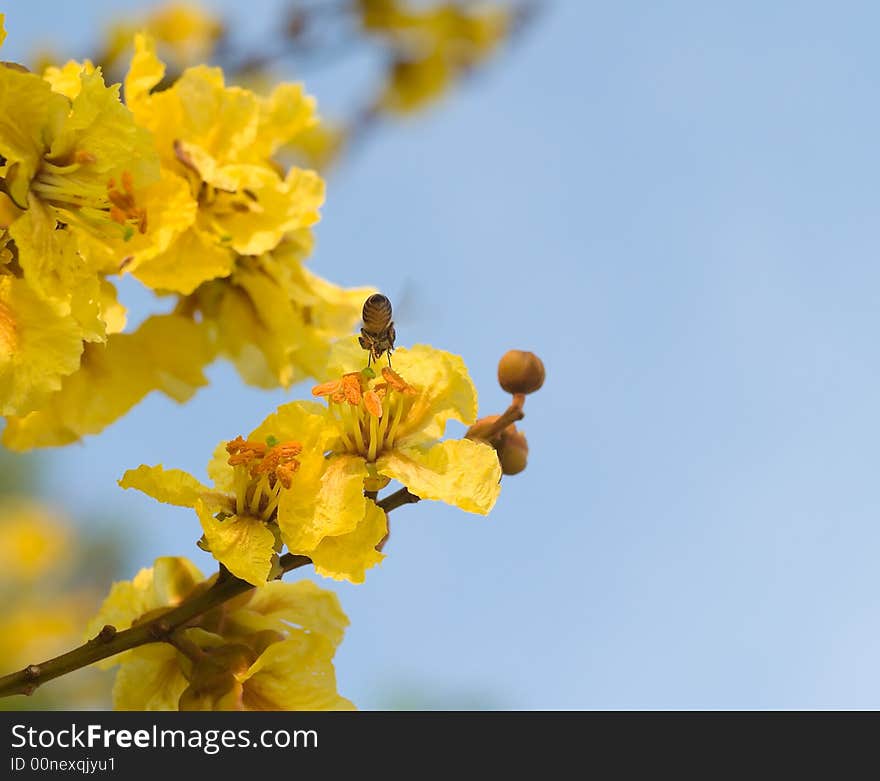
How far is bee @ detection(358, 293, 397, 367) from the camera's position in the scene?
134cm

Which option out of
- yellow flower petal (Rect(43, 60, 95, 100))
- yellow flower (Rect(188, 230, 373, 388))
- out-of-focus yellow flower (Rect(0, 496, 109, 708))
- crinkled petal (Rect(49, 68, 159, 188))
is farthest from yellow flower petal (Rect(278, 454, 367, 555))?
out-of-focus yellow flower (Rect(0, 496, 109, 708))

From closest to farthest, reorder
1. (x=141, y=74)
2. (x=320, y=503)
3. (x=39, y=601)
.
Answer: (x=320, y=503) < (x=141, y=74) < (x=39, y=601)

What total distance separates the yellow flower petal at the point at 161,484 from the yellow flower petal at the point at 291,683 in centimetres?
30

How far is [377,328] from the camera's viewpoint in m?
1.35

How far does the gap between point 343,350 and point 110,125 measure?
1.34 feet

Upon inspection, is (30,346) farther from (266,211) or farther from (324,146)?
(324,146)

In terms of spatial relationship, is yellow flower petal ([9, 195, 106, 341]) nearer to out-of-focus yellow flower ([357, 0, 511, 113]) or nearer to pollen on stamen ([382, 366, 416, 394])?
pollen on stamen ([382, 366, 416, 394])

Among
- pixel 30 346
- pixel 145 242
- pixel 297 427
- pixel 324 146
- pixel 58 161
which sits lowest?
pixel 297 427

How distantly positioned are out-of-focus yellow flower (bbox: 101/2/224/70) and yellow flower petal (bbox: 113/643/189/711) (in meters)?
1.24

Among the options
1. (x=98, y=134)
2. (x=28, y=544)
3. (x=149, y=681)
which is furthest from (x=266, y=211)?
(x=28, y=544)

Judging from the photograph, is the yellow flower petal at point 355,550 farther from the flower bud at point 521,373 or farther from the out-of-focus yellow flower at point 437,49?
the out-of-focus yellow flower at point 437,49

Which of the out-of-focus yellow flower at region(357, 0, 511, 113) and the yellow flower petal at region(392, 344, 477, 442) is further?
the out-of-focus yellow flower at region(357, 0, 511, 113)

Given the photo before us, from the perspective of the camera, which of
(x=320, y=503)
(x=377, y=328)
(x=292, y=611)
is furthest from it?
(x=292, y=611)

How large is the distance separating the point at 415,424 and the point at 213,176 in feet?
1.92
